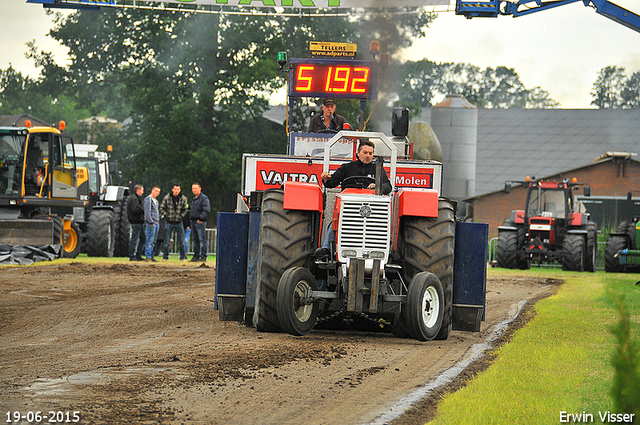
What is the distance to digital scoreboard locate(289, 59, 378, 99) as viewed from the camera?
1329 centimetres

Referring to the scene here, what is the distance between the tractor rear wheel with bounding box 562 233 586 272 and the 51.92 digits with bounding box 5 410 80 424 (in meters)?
23.5

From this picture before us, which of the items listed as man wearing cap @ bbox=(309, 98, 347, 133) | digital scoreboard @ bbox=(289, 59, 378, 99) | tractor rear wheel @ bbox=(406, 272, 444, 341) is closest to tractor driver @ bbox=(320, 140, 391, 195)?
tractor rear wheel @ bbox=(406, 272, 444, 341)

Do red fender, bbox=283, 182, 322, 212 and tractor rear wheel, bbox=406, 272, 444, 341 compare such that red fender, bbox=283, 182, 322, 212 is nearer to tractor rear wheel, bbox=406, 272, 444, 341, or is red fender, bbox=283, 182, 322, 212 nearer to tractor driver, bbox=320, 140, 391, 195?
tractor driver, bbox=320, 140, 391, 195

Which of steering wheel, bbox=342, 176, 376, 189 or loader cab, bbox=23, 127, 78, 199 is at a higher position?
loader cab, bbox=23, 127, 78, 199

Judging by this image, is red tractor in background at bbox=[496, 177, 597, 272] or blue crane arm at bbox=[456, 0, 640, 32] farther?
red tractor in background at bbox=[496, 177, 597, 272]

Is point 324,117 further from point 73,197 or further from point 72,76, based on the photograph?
point 72,76

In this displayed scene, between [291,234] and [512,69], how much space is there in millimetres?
100685

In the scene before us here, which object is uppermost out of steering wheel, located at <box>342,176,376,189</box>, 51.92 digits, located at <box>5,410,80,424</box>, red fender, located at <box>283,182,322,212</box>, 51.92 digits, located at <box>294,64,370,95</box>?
51.92 digits, located at <box>294,64,370,95</box>

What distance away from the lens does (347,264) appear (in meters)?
8.08

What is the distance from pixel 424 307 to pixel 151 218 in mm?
14944

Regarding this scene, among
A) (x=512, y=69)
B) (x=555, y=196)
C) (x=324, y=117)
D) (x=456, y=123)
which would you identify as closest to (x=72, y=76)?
(x=456, y=123)

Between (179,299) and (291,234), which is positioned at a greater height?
(291,234)

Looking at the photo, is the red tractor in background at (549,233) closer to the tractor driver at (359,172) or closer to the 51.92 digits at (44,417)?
the tractor driver at (359,172)

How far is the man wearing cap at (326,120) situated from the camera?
12867mm
